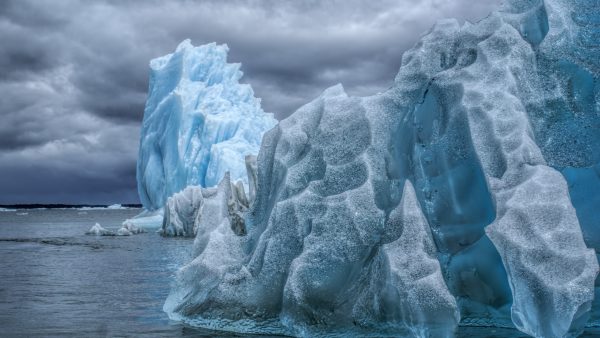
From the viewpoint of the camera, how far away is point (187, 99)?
35.8 metres

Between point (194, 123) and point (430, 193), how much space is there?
30287 mm

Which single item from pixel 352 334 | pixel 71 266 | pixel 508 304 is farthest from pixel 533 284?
pixel 71 266

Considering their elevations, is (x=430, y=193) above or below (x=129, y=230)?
below

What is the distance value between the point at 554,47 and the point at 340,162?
267cm

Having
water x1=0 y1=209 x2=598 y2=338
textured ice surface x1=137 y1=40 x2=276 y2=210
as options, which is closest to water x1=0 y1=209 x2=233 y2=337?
water x1=0 y1=209 x2=598 y2=338

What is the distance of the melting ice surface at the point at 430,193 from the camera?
555 cm

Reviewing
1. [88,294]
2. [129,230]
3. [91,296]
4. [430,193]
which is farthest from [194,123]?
[430,193]

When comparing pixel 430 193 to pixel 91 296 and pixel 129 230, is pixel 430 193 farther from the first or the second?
pixel 129 230

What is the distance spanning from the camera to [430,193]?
22.2ft

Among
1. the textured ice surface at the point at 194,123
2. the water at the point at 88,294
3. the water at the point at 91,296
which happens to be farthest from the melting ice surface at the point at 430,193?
the textured ice surface at the point at 194,123

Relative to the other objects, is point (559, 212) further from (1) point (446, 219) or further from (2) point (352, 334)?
(2) point (352, 334)

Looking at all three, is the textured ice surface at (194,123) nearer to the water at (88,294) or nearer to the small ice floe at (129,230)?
the small ice floe at (129,230)

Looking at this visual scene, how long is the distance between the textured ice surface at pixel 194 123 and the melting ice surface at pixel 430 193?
25.6 meters

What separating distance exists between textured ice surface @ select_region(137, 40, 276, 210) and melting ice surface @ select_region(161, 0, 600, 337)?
2559cm
